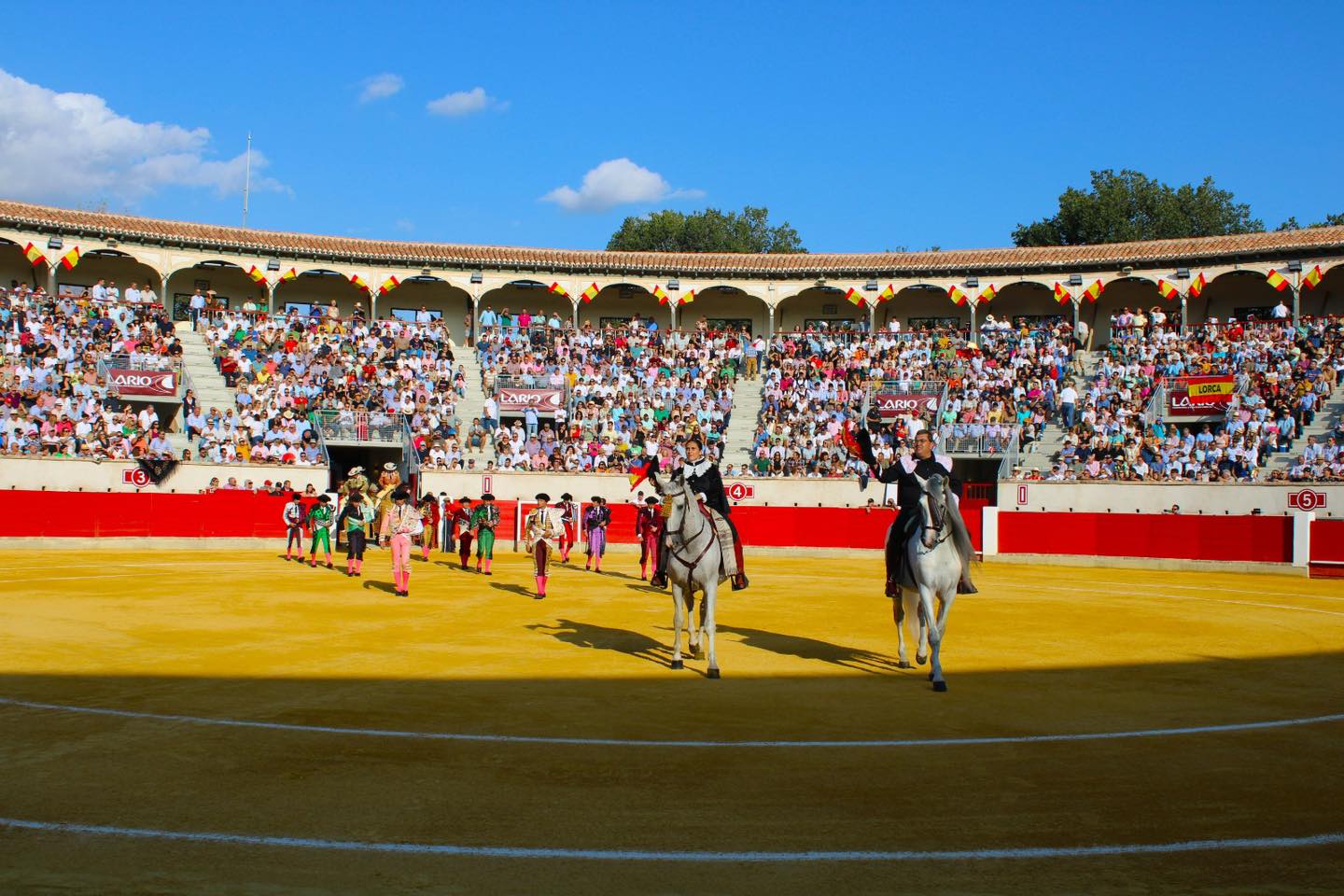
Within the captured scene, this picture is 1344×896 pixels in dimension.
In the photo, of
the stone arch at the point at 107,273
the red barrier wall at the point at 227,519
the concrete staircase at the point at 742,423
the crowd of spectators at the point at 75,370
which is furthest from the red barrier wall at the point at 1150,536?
the stone arch at the point at 107,273

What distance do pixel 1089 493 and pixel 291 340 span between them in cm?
2687

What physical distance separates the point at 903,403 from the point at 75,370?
2624cm

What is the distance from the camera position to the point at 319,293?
4662 centimetres

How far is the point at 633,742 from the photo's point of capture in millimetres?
8570

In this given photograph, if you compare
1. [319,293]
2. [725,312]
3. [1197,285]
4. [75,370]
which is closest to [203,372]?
[75,370]

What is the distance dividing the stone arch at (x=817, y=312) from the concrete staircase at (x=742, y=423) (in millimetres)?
6463

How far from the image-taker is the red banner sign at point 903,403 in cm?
3759

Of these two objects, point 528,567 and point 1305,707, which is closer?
point 1305,707

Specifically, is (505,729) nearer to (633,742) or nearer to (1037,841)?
(633,742)

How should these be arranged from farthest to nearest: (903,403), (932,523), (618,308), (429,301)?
(618,308), (429,301), (903,403), (932,523)

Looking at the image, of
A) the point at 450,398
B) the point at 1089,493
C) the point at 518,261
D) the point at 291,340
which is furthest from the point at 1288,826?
the point at 518,261

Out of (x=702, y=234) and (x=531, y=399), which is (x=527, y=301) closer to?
(x=531, y=399)

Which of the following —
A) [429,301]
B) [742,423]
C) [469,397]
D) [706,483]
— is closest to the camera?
[706,483]

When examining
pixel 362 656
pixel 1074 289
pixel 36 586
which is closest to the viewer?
pixel 362 656
